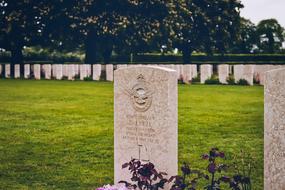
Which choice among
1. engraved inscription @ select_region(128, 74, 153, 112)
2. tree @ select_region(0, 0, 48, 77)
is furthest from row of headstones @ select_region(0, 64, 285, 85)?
engraved inscription @ select_region(128, 74, 153, 112)

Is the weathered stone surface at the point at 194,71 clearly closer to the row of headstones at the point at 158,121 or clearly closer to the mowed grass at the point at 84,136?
the mowed grass at the point at 84,136

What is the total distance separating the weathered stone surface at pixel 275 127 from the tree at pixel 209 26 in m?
32.7

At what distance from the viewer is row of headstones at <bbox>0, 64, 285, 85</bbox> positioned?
21.5 metres

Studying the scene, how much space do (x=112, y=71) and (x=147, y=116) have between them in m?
19.0

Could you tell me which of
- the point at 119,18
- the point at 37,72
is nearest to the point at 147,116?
the point at 37,72

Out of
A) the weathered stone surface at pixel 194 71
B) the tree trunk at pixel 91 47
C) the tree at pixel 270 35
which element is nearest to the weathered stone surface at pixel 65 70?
the tree trunk at pixel 91 47

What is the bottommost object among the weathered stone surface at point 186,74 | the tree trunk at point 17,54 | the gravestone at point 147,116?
the gravestone at point 147,116

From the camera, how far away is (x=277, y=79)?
5266 mm

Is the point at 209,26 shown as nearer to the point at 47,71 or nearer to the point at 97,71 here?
the point at 47,71

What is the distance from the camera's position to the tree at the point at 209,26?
130 feet

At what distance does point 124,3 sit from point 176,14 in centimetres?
348

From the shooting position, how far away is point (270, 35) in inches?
3159

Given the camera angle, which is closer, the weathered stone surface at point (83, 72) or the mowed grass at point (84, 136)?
the mowed grass at point (84, 136)

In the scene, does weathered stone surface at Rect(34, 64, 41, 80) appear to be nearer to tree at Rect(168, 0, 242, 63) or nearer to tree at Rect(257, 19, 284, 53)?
tree at Rect(168, 0, 242, 63)
